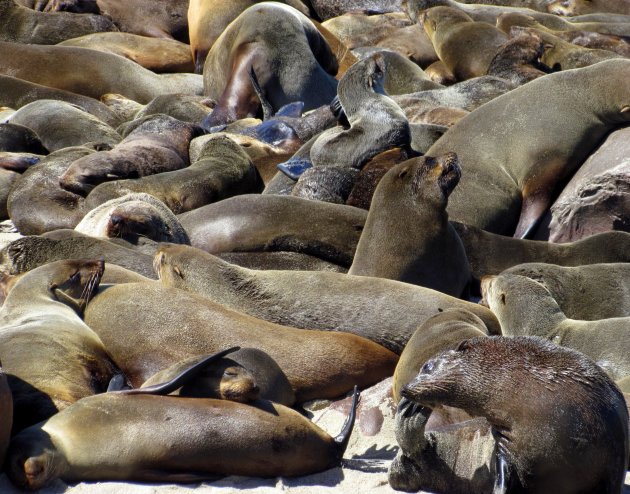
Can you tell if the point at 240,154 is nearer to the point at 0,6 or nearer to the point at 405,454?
the point at 405,454

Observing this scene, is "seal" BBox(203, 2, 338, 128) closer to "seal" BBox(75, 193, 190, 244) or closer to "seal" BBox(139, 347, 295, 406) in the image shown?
"seal" BBox(75, 193, 190, 244)

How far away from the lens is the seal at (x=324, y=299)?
5.70 meters

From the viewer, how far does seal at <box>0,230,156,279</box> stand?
22.1ft

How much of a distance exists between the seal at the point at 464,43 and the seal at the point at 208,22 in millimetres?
2325

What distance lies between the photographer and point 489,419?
3746 mm

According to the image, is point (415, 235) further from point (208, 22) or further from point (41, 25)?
point (41, 25)

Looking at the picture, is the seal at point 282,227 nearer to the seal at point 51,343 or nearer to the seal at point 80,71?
the seal at point 51,343

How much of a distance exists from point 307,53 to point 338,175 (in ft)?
12.6

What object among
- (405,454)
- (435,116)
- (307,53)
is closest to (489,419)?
(405,454)

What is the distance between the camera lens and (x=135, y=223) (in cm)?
742

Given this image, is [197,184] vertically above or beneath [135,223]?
beneath

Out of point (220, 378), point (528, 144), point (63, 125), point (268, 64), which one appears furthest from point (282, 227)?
point (268, 64)

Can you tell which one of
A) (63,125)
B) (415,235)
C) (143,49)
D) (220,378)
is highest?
(220,378)

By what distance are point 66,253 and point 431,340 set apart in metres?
2.77
